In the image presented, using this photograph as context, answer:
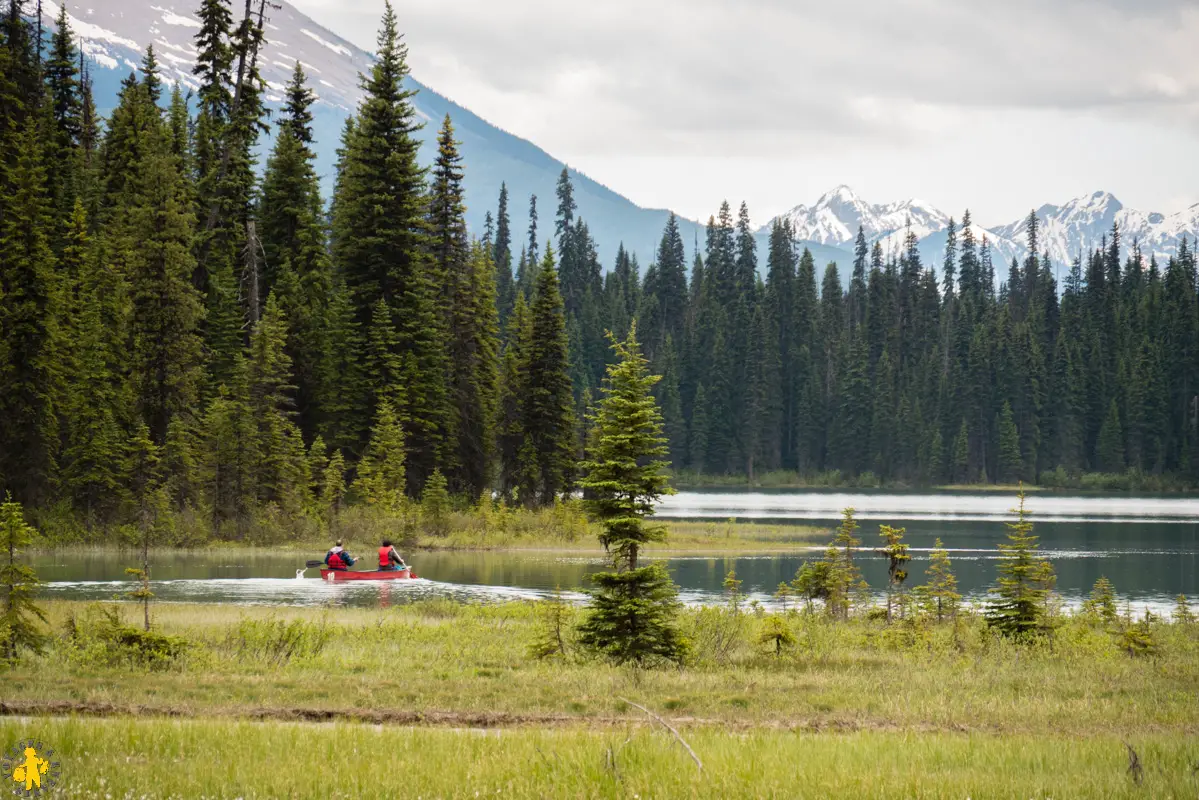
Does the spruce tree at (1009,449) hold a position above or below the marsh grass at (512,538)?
above

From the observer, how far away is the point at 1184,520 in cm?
8150

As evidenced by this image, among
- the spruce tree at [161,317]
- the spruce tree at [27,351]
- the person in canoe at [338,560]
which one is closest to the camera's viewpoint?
the person in canoe at [338,560]

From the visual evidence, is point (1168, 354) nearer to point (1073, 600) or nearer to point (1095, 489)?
point (1095, 489)

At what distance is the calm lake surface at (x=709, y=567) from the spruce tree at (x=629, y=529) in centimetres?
174

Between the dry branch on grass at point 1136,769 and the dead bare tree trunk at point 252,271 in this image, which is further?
the dead bare tree trunk at point 252,271

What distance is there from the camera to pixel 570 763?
10625 millimetres

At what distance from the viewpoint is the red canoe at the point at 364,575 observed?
38.0m

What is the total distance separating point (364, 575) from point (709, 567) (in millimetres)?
15629

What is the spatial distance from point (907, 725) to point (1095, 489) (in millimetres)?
126383

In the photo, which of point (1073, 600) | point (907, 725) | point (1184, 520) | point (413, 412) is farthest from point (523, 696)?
point (1184, 520)

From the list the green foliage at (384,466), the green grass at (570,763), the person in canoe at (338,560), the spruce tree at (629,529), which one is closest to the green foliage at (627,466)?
the spruce tree at (629,529)

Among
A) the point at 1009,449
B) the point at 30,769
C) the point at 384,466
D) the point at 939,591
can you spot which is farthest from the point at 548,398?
the point at 1009,449

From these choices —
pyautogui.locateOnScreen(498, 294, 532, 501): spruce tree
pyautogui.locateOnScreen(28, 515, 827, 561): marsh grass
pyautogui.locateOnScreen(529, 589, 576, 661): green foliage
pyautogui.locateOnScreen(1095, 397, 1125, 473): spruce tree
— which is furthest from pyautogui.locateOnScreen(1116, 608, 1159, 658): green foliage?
pyautogui.locateOnScreen(1095, 397, 1125, 473): spruce tree

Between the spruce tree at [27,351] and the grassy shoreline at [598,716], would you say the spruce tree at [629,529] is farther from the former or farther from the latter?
the spruce tree at [27,351]
